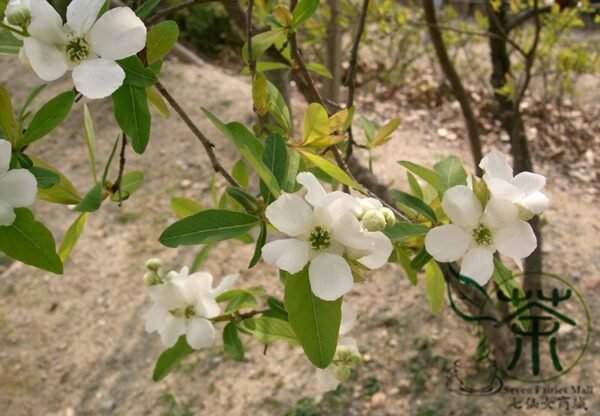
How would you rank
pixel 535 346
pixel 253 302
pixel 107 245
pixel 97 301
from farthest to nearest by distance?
pixel 107 245, pixel 97 301, pixel 535 346, pixel 253 302

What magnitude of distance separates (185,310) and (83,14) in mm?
465

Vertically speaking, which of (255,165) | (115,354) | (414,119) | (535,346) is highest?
(414,119)

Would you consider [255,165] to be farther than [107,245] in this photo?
No

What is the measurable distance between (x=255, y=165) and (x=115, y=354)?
5.63ft

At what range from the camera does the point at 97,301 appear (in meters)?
2.33

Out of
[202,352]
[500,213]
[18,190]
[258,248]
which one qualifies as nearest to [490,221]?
[500,213]

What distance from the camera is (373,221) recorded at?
54cm

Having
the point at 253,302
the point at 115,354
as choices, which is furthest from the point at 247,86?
the point at 253,302

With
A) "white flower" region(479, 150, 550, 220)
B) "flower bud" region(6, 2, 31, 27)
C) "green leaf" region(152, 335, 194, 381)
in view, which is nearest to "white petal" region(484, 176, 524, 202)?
"white flower" region(479, 150, 550, 220)

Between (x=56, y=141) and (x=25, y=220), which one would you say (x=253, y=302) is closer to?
(x=25, y=220)

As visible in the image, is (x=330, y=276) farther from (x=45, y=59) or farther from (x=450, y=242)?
(x=45, y=59)

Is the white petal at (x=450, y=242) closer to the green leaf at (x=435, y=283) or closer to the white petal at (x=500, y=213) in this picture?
the white petal at (x=500, y=213)

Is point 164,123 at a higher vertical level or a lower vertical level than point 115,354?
higher

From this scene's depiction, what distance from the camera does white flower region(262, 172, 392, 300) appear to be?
1.78 feet
